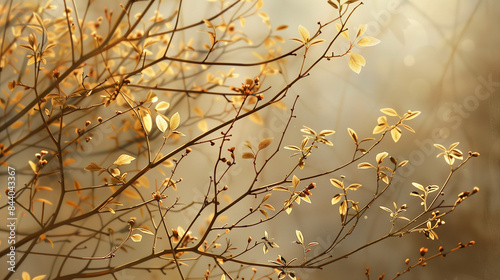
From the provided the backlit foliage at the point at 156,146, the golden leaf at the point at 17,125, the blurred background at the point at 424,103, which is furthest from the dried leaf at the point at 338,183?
the golden leaf at the point at 17,125

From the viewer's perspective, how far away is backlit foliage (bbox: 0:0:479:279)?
966 millimetres

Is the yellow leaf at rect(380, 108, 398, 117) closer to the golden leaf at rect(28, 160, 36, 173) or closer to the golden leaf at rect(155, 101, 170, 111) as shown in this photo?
the golden leaf at rect(155, 101, 170, 111)

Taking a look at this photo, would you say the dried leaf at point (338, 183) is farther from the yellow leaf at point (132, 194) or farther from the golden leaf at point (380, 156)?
the yellow leaf at point (132, 194)

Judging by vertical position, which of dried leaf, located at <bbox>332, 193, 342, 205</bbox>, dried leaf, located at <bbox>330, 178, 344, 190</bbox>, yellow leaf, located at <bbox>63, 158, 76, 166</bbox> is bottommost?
yellow leaf, located at <bbox>63, 158, 76, 166</bbox>

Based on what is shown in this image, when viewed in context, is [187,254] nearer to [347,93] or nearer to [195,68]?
[195,68]

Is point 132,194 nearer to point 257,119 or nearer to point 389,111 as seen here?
A: point 257,119

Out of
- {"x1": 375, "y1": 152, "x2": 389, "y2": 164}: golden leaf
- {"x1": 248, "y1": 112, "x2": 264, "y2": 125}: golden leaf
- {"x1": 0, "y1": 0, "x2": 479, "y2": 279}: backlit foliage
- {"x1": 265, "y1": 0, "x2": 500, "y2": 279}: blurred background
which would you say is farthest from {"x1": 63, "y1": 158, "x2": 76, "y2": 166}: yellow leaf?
{"x1": 375, "y1": 152, "x2": 389, "y2": 164}: golden leaf

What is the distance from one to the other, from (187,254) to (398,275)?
0.51m

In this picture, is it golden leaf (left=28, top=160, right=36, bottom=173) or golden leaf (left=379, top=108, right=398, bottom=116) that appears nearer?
golden leaf (left=28, top=160, right=36, bottom=173)

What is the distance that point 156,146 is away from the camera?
1.08 meters

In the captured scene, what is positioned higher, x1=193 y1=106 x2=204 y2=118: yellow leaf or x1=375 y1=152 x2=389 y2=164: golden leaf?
x1=375 y1=152 x2=389 y2=164: golden leaf

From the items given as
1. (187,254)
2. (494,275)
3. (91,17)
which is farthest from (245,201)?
(494,275)

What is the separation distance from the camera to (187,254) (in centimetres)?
106

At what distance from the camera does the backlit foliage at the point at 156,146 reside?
0.97 meters
